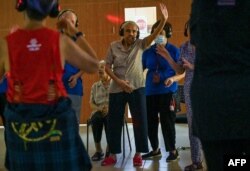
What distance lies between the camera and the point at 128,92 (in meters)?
4.09

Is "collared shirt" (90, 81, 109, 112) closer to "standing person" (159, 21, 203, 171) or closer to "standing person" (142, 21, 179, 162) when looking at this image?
"standing person" (142, 21, 179, 162)

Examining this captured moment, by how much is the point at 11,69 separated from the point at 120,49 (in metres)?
2.44

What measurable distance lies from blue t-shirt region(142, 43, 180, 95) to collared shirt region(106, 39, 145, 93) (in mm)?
190

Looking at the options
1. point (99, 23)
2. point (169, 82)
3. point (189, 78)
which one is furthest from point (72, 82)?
point (99, 23)

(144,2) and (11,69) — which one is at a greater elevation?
(144,2)

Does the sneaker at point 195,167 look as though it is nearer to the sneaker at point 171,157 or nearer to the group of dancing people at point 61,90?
the sneaker at point 171,157

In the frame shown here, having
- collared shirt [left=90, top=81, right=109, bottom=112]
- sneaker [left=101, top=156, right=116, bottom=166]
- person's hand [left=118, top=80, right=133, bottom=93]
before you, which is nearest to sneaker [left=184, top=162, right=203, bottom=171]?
sneaker [left=101, top=156, right=116, bottom=166]

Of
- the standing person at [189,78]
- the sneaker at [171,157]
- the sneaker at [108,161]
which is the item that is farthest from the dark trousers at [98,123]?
the standing person at [189,78]

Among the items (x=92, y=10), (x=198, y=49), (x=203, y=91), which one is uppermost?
(x=92, y=10)

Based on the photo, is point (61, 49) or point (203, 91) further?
point (61, 49)

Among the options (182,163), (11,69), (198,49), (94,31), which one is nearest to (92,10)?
(94,31)

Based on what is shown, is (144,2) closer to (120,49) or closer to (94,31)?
(94,31)

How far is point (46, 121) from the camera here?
1801 millimetres

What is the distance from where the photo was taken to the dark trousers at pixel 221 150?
1281mm
